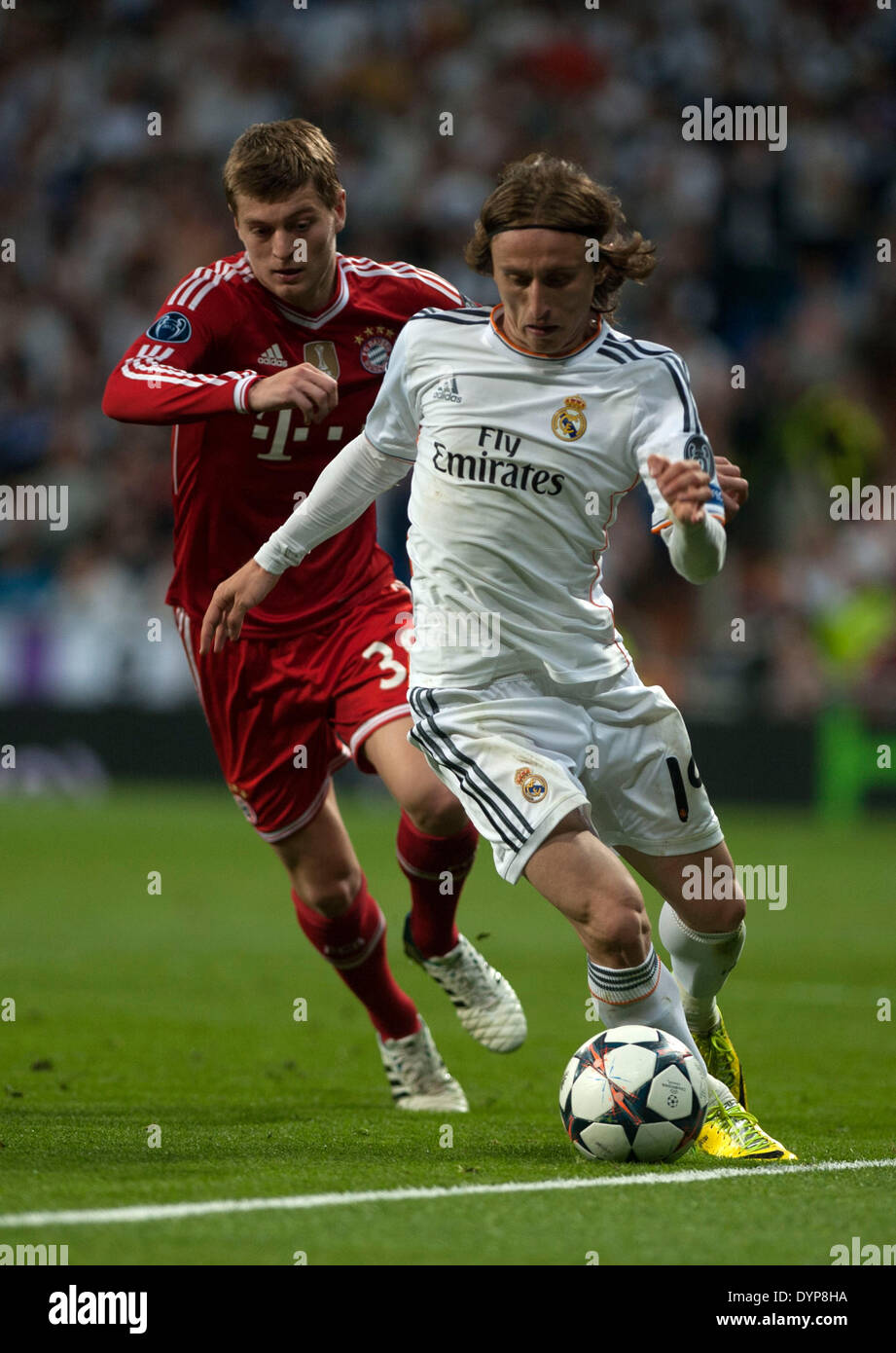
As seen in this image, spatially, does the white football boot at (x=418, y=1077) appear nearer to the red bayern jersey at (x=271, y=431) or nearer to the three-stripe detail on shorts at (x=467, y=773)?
the red bayern jersey at (x=271, y=431)

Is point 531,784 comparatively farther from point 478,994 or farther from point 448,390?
point 478,994

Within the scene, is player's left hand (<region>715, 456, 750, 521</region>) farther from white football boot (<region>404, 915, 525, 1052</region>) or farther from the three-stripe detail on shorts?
white football boot (<region>404, 915, 525, 1052</region>)

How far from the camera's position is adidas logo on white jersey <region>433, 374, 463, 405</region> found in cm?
490

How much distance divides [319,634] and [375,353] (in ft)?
2.98

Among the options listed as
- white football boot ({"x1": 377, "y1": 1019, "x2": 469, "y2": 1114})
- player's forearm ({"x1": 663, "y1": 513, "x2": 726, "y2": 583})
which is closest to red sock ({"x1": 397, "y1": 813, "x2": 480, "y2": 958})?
white football boot ({"x1": 377, "y1": 1019, "x2": 469, "y2": 1114})

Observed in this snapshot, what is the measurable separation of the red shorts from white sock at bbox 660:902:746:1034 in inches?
53.0

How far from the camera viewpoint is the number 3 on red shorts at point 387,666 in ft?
19.7

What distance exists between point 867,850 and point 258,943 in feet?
18.6

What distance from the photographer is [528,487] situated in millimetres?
4820

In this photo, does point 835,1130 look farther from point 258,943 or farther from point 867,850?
point 867,850

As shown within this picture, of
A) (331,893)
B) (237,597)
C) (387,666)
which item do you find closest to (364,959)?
(331,893)

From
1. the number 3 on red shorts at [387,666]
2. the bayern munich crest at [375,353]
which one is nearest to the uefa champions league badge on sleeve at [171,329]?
the bayern munich crest at [375,353]
